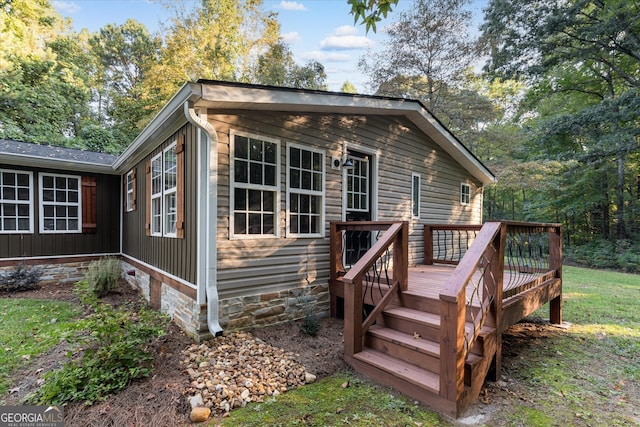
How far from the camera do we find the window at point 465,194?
8.46 metres

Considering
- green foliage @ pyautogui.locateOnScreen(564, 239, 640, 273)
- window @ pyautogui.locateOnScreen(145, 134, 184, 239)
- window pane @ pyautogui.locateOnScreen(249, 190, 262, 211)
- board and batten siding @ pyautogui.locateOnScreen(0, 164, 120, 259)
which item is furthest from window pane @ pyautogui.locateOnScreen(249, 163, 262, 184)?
green foliage @ pyautogui.locateOnScreen(564, 239, 640, 273)

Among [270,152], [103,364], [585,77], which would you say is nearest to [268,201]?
[270,152]


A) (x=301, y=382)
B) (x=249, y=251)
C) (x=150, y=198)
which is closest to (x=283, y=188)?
(x=249, y=251)

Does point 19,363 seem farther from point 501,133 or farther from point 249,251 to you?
point 501,133

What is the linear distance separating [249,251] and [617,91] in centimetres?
1802

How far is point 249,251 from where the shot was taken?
13.6 feet

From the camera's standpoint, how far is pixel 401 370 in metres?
2.85

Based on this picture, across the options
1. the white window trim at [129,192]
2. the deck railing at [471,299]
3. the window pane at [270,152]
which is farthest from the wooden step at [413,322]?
the white window trim at [129,192]

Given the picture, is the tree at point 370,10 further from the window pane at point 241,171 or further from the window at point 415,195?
the window at point 415,195

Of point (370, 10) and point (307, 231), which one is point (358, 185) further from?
point (370, 10)

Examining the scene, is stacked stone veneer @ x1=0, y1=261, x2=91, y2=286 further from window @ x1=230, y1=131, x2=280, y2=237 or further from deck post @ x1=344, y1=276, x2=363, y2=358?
deck post @ x1=344, y1=276, x2=363, y2=358

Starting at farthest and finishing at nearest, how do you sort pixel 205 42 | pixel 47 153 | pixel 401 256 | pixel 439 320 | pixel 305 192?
1. pixel 205 42
2. pixel 47 153
3. pixel 305 192
4. pixel 401 256
5. pixel 439 320

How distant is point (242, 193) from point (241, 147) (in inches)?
24.6

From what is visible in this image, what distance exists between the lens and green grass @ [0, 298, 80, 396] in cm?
329
